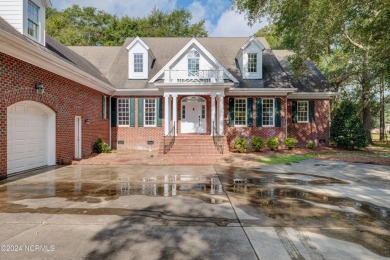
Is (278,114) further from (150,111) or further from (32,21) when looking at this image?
(32,21)

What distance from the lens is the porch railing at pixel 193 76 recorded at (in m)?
15.3

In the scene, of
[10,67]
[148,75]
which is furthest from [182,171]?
[148,75]

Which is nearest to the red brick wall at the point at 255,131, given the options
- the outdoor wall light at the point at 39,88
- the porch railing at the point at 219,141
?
the porch railing at the point at 219,141

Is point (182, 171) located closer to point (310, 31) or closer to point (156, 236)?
point (156, 236)

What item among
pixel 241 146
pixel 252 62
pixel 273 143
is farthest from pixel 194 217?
pixel 252 62

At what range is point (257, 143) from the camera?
14.8 meters

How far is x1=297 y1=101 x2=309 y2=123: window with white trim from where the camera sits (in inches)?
695

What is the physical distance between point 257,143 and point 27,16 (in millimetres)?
13219

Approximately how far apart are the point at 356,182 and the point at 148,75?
14644 millimetres

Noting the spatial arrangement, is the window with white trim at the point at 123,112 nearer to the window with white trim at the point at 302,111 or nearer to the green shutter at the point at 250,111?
the green shutter at the point at 250,111

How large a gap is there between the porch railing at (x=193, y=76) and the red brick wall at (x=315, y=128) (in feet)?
20.7

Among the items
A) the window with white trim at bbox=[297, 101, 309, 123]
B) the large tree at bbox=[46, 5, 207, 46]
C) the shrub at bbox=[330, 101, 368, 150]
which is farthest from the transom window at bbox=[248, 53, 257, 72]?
the large tree at bbox=[46, 5, 207, 46]

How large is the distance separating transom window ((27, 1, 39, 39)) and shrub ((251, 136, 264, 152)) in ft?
41.7

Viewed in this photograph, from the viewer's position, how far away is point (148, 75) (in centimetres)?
1759
